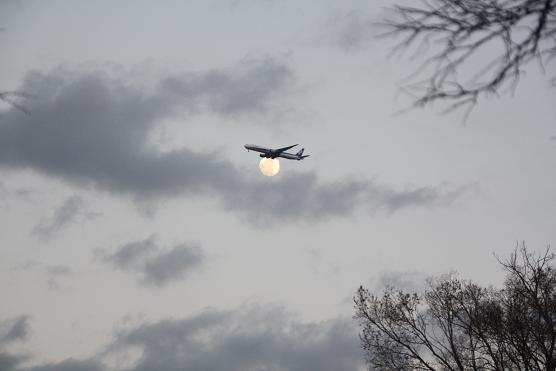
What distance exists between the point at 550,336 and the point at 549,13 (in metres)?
18.7

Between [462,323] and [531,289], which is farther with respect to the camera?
[462,323]

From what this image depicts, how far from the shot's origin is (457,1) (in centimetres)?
374

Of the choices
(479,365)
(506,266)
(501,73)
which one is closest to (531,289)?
(506,266)

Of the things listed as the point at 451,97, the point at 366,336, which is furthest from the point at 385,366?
the point at 451,97

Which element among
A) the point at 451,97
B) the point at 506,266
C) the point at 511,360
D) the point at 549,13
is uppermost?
the point at 506,266

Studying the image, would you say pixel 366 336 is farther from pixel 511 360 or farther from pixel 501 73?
pixel 501 73

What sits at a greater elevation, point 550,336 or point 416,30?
point 416,30

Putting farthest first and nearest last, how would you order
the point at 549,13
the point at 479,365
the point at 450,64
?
the point at 479,365 → the point at 450,64 → the point at 549,13

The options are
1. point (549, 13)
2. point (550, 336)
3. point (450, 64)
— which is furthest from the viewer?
point (550, 336)

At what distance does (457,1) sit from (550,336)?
1904 centimetres

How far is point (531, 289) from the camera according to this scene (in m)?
18.7

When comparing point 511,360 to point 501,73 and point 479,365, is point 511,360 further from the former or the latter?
point 501,73

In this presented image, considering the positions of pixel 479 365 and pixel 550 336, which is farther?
pixel 479 365

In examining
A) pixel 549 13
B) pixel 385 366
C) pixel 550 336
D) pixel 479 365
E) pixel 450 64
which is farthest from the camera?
pixel 385 366
